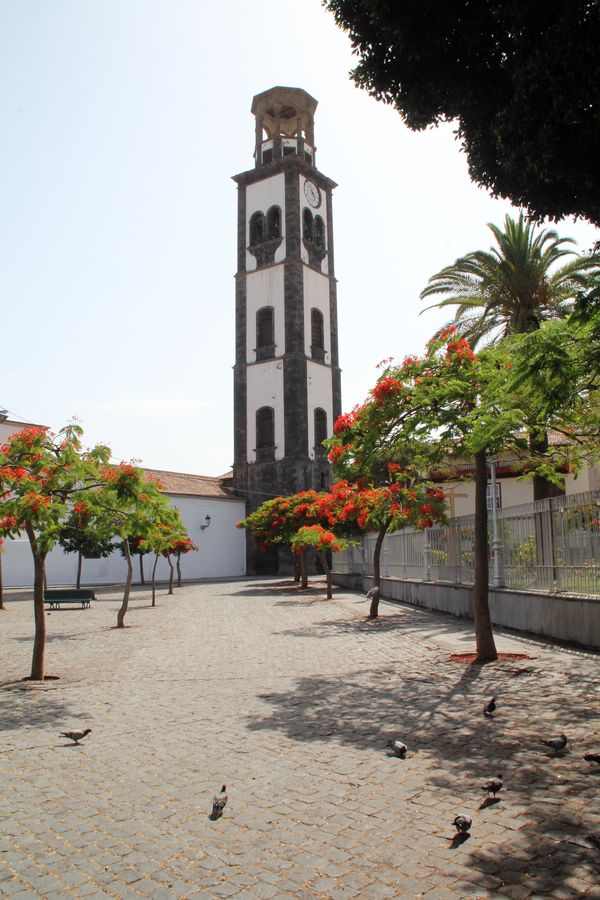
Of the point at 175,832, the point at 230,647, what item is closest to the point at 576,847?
the point at 175,832

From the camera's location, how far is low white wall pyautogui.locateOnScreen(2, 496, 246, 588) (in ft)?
125

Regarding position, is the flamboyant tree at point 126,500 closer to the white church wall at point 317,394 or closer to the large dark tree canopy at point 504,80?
the large dark tree canopy at point 504,80

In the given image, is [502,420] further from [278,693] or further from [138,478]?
[138,478]

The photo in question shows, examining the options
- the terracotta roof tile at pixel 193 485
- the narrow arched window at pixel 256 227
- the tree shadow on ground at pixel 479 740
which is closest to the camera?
the tree shadow on ground at pixel 479 740

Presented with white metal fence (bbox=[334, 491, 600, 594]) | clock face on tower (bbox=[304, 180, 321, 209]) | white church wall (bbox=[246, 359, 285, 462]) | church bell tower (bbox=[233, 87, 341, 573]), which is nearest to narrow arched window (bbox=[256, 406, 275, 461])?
church bell tower (bbox=[233, 87, 341, 573])

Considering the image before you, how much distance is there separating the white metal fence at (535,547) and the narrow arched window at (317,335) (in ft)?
101

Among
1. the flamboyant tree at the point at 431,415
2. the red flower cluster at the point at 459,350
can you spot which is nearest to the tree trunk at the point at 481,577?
the flamboyant tree at the point at 431,415

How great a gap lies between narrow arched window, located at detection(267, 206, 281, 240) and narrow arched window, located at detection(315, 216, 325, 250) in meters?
3.14

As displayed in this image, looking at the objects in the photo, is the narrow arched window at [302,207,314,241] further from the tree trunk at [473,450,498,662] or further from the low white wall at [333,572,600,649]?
the tree trunk at [473,450,498,662]

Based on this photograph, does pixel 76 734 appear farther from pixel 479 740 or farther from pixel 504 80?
pixel 504 80

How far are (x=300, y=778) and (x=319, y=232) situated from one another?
50747mm

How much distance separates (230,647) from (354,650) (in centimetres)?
223

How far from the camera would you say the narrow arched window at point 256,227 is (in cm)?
5128

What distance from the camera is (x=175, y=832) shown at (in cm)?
420
